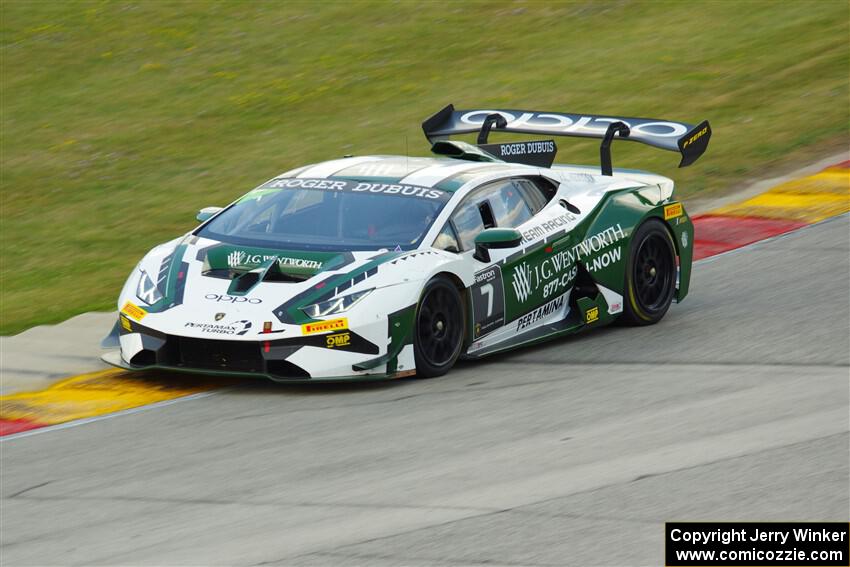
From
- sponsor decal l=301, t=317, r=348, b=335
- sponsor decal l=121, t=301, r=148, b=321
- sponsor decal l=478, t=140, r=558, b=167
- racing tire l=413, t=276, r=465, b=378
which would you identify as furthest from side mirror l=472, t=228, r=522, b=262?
sponsor decal l=121, t=301, r=148, b=321

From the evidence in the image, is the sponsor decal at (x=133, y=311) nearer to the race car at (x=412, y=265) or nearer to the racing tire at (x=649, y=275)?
the race car at (x=412, y=265)

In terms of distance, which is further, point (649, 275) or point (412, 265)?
point (649, 275)

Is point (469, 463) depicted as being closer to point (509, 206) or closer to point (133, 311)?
point (133, 311)

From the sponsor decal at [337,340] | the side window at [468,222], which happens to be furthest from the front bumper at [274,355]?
the side window at [468,222]

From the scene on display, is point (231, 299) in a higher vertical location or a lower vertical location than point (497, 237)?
lower

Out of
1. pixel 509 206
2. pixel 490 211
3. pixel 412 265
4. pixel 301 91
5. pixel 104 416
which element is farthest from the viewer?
pixel 301 91

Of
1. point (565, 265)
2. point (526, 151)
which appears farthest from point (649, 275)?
point (526, 151)

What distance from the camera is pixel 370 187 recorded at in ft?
31.3

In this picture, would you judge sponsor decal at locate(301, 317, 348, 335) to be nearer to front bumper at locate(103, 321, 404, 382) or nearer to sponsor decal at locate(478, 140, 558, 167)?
front bumper at locate(103, 321, 404, 382)

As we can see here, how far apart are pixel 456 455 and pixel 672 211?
430cm

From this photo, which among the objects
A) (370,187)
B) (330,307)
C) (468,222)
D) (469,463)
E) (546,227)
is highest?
(370,187)

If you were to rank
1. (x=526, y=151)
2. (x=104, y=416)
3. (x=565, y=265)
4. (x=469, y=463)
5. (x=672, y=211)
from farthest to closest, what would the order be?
(x=526, y=151) → (x=672, y=211) → (x=565, y=265) → (x=104, y=416) → (x=469, y=463)

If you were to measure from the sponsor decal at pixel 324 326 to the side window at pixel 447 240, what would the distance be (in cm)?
100

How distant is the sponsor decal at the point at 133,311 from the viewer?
28.7 ft
